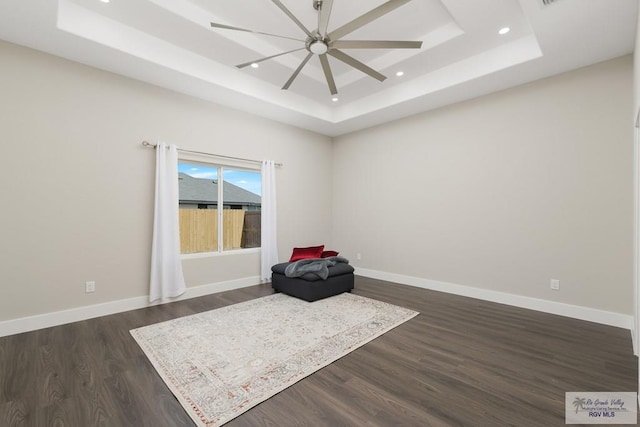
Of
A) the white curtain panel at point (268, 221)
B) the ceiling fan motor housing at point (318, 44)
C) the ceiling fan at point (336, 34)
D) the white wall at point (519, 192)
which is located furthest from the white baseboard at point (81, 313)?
the ceiling fan motor housing at point (318, 44)

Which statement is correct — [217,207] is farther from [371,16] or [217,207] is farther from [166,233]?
[371,16]

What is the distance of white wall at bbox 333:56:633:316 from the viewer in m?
3.24

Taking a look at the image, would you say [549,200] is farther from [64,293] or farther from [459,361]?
[64,293]

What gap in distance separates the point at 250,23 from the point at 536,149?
398 centimetres

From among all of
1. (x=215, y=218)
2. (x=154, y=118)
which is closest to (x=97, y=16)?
→ (x=154, y=118)

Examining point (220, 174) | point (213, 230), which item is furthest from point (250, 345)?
point (220, 174)

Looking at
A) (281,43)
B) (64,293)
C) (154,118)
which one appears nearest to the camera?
(64,293)

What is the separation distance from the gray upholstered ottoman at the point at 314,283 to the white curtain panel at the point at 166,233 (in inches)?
55.4

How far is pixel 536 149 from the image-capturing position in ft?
12.2

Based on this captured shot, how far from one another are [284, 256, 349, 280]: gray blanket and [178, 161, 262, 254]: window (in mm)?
1326

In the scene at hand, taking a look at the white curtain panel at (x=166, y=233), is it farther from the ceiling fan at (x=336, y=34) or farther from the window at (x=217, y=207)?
the ceiling fan at (x=336, y=34)

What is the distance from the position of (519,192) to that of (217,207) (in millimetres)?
4584

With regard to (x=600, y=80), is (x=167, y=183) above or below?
below

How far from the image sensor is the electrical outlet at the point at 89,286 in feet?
11.1
